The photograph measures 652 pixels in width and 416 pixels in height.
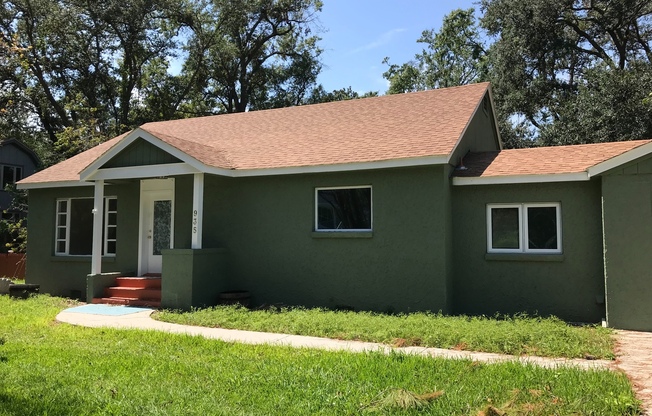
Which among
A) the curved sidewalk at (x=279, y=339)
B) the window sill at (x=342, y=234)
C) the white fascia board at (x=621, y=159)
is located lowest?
the curved sidewalk at (x=279, y=339)

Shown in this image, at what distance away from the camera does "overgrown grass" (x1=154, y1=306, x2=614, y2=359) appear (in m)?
7.06

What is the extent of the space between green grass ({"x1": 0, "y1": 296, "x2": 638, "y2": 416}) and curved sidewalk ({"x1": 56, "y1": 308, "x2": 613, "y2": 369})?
49 centimetres

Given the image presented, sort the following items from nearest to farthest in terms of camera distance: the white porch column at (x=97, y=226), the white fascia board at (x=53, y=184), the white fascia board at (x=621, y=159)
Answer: the white fascia board at (x=621, y=159), the white porch column at (x=97, y=226), the white fascia board at (x=53, y=184)

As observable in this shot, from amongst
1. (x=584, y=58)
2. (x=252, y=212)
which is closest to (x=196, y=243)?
(x=252, y=212)

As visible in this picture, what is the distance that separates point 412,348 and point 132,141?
Result: 27.7 ft

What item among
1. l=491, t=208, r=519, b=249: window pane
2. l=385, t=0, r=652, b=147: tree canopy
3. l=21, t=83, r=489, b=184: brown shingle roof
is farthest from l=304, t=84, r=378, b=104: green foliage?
l=491, t=208, r=519, b=249: window pane

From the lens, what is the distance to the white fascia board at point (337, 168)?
32.3ft

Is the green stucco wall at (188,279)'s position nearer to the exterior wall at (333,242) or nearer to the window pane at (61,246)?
the exterior wall at (333,242)

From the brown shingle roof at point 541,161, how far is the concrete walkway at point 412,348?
323 cm

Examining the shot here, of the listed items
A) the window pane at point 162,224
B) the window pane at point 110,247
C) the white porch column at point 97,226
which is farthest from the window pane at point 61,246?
the window pane at point 162,224

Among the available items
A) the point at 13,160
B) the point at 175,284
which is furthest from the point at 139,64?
the point at 175,284

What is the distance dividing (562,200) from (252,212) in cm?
674

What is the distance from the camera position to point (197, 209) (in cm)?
1148

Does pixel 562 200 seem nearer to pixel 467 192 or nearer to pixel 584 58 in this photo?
pixel 467 192
